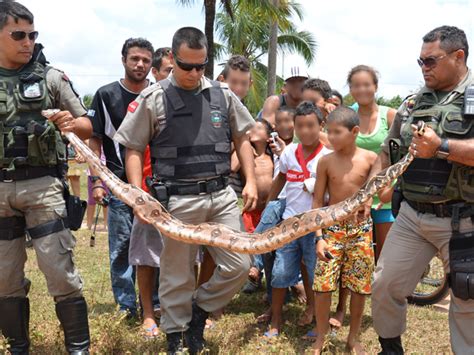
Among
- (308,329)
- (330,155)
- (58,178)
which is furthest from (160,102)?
(308,329)

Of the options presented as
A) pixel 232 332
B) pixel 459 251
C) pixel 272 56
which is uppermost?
pixel 272 56

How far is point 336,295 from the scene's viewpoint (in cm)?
646

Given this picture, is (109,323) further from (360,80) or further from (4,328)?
(360,80)

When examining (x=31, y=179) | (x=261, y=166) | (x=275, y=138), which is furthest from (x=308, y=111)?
(x=31, y=179)

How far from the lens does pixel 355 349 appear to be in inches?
186

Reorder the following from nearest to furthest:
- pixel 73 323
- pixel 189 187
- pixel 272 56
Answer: pixel 73 323, pixel 189 187, pixel 272 56

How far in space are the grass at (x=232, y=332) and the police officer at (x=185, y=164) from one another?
17.1 inches

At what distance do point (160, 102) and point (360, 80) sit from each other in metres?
2.46

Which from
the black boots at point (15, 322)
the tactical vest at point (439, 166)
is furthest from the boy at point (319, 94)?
the black boots at point (15, 322)

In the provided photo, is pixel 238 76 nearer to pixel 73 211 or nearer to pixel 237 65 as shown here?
pixel 237 65

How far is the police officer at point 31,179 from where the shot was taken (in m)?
4.09

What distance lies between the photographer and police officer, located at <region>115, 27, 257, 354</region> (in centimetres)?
450

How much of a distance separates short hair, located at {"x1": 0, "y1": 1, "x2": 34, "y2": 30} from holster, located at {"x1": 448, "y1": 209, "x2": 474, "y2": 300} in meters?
3.53

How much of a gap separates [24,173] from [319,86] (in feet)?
11.3
